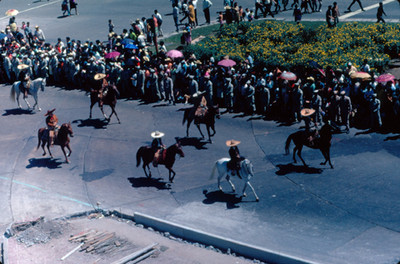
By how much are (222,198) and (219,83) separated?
7676mm

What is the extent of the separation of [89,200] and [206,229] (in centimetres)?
448

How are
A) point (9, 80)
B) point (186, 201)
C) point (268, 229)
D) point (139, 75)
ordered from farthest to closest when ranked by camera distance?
1. point (9, 80)
2. point (139, 75)
3. point (186, 201)
4. point (268, 229)

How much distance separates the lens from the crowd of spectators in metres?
20.4

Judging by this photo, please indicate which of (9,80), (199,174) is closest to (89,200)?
(199,174)

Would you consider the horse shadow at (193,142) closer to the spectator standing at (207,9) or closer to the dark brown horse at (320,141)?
the dark brown horse at (320,141)

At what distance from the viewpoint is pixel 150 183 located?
18047 mm

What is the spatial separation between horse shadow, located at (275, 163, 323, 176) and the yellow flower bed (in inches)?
306

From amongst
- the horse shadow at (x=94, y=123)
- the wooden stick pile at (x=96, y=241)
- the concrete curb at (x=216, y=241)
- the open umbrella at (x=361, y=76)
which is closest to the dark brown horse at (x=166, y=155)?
the concrete curb at (x=216, y=241)

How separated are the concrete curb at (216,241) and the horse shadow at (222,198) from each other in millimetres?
1949

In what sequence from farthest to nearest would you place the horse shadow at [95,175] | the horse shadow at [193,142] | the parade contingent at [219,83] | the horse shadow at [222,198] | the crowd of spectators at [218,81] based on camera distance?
the horse shadow at [193,142], the crowd of spectators at [218,81], the parade contingent at [219,83], the horse shadow at [95,175], the horse shadow at [222,198]

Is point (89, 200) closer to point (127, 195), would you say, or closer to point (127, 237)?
point (127, 195)

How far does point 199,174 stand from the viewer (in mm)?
18375

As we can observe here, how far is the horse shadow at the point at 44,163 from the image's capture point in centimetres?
1995

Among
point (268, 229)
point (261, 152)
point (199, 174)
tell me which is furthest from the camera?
point (261, 152)
